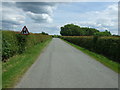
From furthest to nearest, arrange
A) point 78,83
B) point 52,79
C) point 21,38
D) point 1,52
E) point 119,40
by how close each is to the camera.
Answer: point 21,38 < point 119,40 < point 1,52 < point 52,79 < point 78,83

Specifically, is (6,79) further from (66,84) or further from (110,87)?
(110,87)

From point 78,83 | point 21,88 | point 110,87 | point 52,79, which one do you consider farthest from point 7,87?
point 110,87

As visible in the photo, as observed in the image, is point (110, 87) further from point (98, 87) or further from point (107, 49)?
point (107, 49)

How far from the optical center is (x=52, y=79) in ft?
18.1

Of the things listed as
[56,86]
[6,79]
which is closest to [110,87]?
[56,86]

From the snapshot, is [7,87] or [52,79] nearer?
[7,87]

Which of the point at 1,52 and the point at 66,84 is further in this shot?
the point at 1,52

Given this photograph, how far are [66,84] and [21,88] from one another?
1.59 m

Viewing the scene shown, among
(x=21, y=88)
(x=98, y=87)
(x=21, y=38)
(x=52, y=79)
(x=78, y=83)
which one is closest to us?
(x=21, y=88)

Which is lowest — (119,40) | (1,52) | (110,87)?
(110,87)

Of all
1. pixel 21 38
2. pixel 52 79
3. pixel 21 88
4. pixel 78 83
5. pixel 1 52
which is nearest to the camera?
pixel 21 88

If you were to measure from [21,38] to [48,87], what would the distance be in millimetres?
9491

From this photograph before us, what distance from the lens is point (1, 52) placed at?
338 inches

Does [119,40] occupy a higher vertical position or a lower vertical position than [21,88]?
higher
